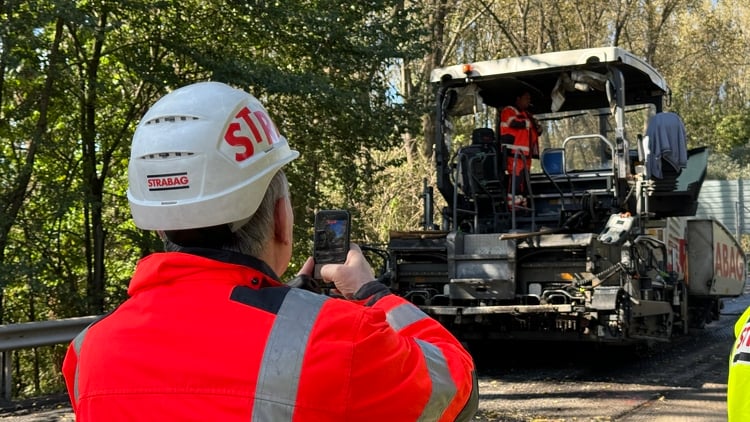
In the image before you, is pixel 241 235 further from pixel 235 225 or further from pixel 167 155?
pixel 167 155

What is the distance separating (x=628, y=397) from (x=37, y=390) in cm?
810

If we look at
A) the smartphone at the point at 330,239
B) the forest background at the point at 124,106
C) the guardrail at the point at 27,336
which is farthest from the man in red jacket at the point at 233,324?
the forest background at the point at 124,106

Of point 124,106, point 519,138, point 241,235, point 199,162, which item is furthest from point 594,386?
point 124,106

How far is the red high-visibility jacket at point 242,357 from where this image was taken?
1.40 m

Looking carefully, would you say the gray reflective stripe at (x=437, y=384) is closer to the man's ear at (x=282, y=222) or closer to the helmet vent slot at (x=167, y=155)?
the man's ear at (x=282, y=222)

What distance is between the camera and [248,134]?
1.70 metres

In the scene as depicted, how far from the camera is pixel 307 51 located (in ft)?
37.6

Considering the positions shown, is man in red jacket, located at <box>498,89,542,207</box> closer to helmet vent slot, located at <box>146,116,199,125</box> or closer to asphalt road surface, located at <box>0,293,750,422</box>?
asphalt road surface, located at <box>0,293,750,422</box>

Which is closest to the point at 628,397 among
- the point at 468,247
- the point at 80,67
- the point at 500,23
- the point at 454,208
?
the point at 468,247

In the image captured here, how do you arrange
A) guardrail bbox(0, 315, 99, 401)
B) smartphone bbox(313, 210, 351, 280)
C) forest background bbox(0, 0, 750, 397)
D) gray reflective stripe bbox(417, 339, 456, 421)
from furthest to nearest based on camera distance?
forest background bbox(0, 0, 750, 397) → guardrail bbox(0, 315, 99, 401) → smartphone bbox(313, 210, 351, 280) → gray reflective stripe bbox(417, 339, 456, 421)

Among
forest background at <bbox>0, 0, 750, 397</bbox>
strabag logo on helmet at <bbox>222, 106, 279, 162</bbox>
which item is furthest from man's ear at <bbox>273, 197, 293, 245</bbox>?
forest background at <bbox>0, 0, 750, 397</bbox>

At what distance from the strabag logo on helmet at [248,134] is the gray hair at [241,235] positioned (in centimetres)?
10

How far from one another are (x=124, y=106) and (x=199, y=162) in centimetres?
1074

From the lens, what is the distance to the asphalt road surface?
6.34 m
